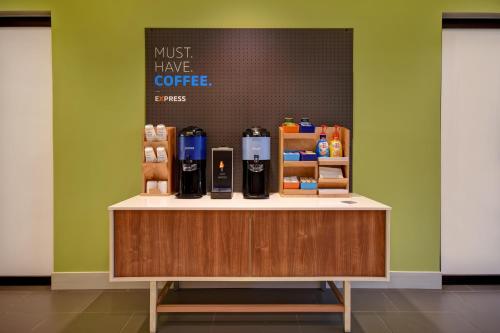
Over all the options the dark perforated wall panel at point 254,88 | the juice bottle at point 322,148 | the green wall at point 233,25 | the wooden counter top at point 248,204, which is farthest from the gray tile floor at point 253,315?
the juice bottle at point 322,148

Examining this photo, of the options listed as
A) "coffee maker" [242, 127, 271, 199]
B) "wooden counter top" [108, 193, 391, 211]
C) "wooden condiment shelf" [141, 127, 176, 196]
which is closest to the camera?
"wooden counter top" [108, 193, 391, 211]

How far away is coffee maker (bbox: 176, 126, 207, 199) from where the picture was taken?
8.99ft

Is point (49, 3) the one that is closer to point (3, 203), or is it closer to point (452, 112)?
point (3, 203)

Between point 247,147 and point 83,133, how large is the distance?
4.94 ft

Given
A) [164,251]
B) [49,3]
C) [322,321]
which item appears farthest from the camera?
[49,3]

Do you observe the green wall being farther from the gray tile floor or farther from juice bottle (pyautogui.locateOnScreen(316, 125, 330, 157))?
juice bottle (pyautogui.locateOnScreen(316, 125, 330, 157))

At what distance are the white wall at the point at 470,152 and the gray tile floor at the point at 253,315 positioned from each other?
0.34 m

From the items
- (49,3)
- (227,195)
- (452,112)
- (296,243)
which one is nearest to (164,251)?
(227,195)

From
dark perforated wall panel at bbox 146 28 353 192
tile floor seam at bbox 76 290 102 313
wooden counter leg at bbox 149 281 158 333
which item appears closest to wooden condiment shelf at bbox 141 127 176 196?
dark perforated wall panel at bbox 146 28 353 192

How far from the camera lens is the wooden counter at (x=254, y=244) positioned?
2381 mm

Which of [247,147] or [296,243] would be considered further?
[247,147]

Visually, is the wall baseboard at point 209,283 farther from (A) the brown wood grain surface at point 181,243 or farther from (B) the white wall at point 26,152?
(A) the brown wood grain surface at point 181,243

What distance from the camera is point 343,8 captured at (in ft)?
10.4

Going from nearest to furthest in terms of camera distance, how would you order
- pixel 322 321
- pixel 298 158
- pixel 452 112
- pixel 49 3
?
1. pixel 322 321
2. pixel 298 158
3. pixel 49 3
4. pixel 452 112
